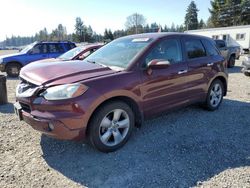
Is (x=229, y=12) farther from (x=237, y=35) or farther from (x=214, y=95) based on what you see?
(x=214, y=95)

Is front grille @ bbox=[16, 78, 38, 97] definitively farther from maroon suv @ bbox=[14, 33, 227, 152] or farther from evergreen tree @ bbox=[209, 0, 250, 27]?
evergreen tree @ bbox=[209, 0, 250, 27]

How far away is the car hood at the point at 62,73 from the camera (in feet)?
11.0

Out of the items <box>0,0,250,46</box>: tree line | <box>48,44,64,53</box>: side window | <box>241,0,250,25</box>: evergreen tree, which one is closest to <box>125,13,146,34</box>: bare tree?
<box>0,0,250,46</box>: tree line

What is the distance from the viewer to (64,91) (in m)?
3.18

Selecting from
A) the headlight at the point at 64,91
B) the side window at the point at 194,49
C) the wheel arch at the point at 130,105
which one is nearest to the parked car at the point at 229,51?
the side window at the point at 194,49

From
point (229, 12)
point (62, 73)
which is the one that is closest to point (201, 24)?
point (229, 12)

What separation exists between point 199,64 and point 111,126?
8.22 ft

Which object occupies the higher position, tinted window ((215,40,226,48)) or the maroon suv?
tinted window ((215,40,226,48))

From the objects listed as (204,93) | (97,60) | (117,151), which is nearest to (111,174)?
(117,151)

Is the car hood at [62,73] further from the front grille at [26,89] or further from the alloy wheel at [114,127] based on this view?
the alloy wheel at [114,127]

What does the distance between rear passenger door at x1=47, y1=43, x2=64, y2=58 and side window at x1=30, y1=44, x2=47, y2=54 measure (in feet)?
0.91

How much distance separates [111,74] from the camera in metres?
3.59

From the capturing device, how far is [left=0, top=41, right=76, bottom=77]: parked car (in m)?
11.9

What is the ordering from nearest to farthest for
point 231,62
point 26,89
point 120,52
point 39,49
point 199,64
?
point 26,89
point 120,52
point 199,64
point 39,49
point 231,62
